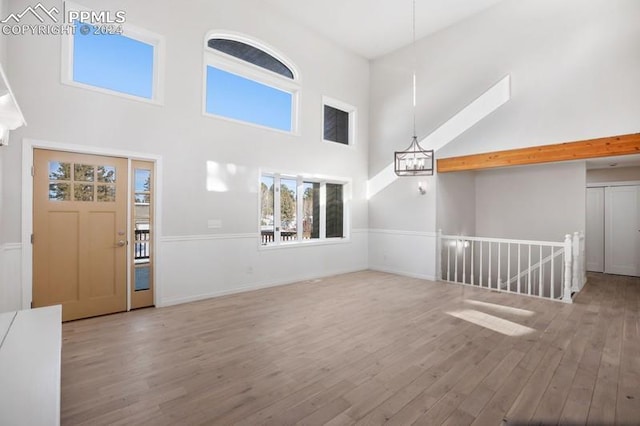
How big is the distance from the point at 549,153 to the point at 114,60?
6.58 m

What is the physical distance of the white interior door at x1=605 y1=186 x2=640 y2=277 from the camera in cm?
662

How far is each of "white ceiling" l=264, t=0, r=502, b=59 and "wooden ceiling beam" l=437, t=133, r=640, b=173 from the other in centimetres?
272

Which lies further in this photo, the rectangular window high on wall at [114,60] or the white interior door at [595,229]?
the white interior door at [595,229]

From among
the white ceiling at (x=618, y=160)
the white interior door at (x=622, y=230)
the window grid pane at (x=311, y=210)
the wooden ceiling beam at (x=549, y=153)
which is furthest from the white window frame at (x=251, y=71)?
the white interior door at (x=622, y=230)

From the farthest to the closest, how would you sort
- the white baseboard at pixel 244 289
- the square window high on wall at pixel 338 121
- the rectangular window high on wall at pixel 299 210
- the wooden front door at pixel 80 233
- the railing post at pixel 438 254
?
the square window high on wall at pixel 338 121 < the railing post at pixel 438 254 < the rectangular window high on wall at pixel 299 210 < the white baseboard at pixel 244 289 < the wooden front door at pixel 80 233

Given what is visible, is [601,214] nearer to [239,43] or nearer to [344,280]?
[344,280]

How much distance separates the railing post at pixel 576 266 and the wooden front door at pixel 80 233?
22.1 feet

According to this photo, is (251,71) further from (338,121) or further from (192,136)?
(338,121)

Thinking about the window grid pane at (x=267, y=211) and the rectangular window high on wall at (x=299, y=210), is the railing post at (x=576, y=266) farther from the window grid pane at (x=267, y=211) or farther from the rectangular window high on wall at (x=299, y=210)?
the window grid pane at (x=267, y=211)

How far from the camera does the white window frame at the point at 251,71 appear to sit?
480 centimetres

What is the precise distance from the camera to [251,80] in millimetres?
5508

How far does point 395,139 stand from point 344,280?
3355mm

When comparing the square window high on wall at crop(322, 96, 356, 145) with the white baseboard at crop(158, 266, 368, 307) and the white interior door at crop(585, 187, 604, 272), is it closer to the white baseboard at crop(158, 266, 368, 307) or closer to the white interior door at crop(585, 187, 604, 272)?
the white baseboard at crop(158, 266, 368, 307)

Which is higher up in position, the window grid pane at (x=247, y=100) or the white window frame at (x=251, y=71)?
the white window frame at (x=251, y=71)
